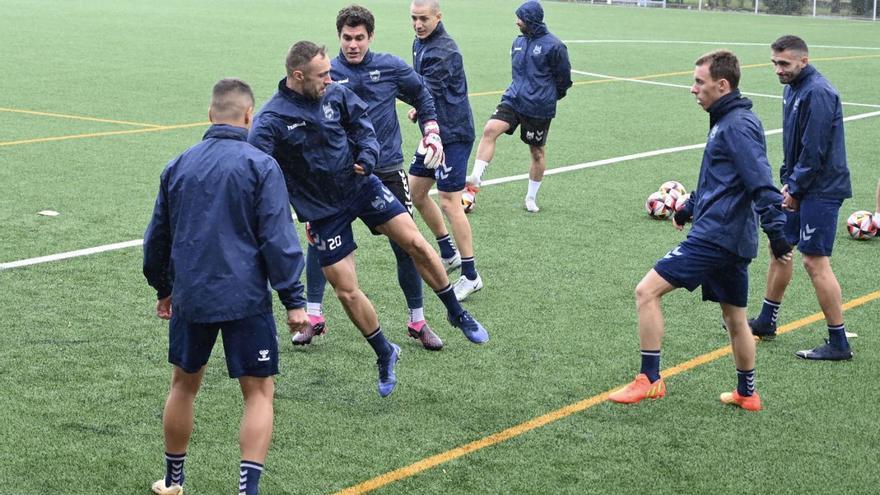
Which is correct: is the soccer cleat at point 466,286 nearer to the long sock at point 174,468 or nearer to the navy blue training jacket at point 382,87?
the navy blue training jacket at point 382,87

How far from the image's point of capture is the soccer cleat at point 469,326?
8516 millimetres

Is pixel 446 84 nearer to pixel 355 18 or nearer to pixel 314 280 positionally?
pixel 355 18

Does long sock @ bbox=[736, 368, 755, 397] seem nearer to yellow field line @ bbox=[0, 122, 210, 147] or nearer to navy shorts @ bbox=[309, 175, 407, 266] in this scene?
navy shorts @ bbox=[309, 175, 407, 266]

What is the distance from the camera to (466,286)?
10016 mm

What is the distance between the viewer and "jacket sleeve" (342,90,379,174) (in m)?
7.64

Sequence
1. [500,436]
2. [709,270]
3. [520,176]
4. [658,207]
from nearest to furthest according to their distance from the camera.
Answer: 1. [500,436]
2. [709,270]
3. [658,207]
4. [520,176]

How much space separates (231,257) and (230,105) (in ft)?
2.30

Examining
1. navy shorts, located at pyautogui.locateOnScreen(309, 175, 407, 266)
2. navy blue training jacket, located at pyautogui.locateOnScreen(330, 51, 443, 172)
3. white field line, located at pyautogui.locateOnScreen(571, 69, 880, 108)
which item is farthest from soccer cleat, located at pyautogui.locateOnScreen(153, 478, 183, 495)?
white field line, located at pyautogui.locateOnScreen(571, 69, 880, 108)

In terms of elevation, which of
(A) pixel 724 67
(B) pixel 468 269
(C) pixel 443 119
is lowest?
(B) pixel 468 269

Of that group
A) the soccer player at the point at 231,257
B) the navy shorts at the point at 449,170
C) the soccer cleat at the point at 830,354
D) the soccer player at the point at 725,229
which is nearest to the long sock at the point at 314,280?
the navy shorts at the point at 449,170

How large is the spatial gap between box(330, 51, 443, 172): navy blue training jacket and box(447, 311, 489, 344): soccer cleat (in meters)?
1.21

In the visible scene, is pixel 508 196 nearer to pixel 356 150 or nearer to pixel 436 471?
pixel 356 150

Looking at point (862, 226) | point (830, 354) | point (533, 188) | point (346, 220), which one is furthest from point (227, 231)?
point (862, 226)

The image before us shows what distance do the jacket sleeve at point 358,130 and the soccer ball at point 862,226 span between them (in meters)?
6.42
